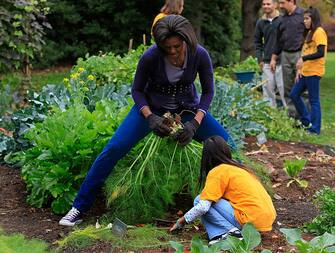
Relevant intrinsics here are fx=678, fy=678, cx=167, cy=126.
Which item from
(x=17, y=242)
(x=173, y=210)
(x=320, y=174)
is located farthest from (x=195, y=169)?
(x=320, y=174)

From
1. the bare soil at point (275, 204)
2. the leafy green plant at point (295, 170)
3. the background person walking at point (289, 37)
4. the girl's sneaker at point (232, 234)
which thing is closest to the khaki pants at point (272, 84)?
the background person walking at point (289, 37)

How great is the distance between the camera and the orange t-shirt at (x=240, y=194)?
4625mm

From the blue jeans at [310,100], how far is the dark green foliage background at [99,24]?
7.93m

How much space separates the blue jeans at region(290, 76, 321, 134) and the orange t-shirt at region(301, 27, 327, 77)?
0.09 metres

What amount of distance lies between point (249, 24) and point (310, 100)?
921 cm

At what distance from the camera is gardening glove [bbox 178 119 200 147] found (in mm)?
5012

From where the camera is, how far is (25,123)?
6887 millimetres

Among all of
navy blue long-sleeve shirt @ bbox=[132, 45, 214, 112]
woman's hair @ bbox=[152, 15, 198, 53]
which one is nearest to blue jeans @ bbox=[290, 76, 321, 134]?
navy blue long-sleeve shirt @ bbox=[132, 45, 214, 112]

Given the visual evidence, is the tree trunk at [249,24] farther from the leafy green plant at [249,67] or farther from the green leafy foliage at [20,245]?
the green leafy foliage at [20,245]

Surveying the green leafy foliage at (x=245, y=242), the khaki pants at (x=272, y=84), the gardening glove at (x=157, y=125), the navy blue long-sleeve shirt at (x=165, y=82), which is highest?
the navy blue long-sleeve shirt at (x=165, y=82)

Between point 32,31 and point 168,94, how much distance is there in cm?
483

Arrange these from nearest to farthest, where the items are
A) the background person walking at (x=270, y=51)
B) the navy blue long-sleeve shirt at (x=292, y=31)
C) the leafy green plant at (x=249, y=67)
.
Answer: the navy blue long-sleeve shirt at (x=292, y=31), the background person walking at (x=270, y=51), the leafy green plant at (x=249, y=67)

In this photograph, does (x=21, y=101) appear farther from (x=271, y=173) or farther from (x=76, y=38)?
(x=76, y=38)

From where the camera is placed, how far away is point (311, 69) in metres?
9.97
